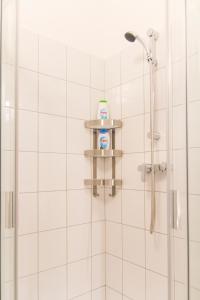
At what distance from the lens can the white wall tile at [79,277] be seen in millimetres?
1348

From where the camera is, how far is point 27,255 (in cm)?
118

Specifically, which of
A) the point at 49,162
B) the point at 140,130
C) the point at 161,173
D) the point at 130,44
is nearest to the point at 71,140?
the point at 49,162

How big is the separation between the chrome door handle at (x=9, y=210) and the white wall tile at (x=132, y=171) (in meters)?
0.75

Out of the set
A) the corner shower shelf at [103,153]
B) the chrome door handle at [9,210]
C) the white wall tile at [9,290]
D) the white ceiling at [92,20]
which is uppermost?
the white ceiling at [92,20]

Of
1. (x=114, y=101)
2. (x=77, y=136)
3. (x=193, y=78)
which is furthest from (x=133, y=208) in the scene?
(x=193, y=78)

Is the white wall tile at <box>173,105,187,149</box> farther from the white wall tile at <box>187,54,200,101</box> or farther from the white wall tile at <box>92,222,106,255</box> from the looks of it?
the white wall tile at <box>92,222,106,255</box>

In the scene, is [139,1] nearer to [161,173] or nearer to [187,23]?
[187,23]

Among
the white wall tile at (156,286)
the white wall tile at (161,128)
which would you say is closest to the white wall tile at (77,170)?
the white wall tile at (161,128)

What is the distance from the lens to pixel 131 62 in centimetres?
137

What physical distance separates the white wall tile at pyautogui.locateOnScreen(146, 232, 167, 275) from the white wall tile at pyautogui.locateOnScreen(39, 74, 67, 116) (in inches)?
32.0

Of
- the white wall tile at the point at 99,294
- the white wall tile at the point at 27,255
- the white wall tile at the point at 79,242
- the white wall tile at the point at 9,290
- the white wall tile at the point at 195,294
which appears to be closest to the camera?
the white wall tile at the point at 195,294

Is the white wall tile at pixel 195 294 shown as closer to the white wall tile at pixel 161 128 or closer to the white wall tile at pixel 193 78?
the white wall tile at pixel 193 78

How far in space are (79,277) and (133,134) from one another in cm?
87

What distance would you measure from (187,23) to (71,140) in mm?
870
